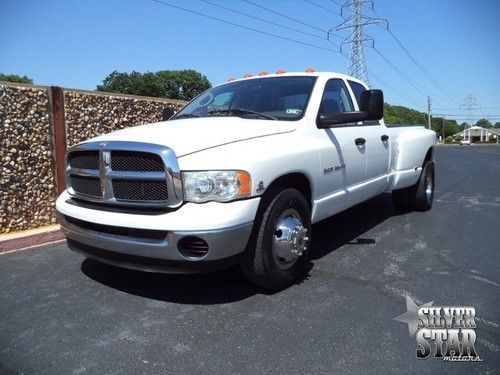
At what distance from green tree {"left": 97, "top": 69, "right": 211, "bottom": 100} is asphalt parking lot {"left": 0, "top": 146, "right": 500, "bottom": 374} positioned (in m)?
62.5

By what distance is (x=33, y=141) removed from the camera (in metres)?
5.47

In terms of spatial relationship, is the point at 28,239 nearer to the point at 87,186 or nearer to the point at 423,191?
the point at 87,186

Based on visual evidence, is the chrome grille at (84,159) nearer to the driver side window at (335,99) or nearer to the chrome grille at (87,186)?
the chrome grille at (87,186)

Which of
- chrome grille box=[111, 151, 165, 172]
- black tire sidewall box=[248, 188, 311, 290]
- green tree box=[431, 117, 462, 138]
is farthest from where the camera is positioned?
green tree box=[431, 117, 462, 138]

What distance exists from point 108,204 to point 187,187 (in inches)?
27.5

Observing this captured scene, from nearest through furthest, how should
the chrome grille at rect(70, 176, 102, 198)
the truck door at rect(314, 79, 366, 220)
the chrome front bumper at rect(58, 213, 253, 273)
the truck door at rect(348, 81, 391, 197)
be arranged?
the chrome front bumper at rect(58, 213, 253, 273) < the chrome grille at rect(70, 176, 102, 198) < the truck door at rect(314, 79, 366, 220) < the truck door at rect(348, 81, 391, 197)

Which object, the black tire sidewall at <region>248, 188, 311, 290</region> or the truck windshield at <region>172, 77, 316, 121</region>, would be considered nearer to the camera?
the black tire sidewall at <region>248, 188, 311, 290</region>

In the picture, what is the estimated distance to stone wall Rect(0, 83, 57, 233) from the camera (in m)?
5.17

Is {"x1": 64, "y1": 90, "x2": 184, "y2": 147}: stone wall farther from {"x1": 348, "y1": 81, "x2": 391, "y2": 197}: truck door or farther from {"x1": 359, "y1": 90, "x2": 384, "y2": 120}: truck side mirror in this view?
{"x1": 359, "y1": 90, "x2": 384, "y2": 120}: truck side mirror

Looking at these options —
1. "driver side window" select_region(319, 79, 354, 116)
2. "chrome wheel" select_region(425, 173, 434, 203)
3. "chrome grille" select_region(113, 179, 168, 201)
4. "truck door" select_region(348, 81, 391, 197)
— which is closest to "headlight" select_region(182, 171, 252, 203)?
"chrome grille" select_region(113, 179, 168, 201)

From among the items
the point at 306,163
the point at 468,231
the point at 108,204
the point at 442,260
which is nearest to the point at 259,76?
the point at 306,163

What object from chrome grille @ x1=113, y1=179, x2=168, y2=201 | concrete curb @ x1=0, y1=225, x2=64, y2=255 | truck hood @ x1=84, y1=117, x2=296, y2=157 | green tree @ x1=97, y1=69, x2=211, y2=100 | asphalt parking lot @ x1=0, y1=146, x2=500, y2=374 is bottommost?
asphalt parking lot @ x1=0, y1=146, x2=500, y2=374

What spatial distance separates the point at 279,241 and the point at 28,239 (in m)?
3.30

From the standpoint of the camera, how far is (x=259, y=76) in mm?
4805
